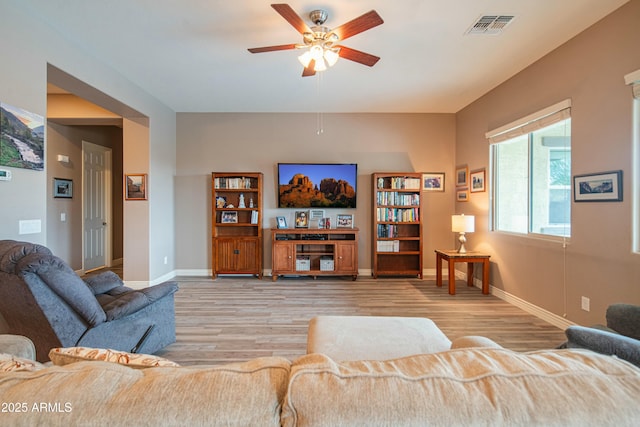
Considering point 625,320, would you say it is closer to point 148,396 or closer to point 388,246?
point 148,396

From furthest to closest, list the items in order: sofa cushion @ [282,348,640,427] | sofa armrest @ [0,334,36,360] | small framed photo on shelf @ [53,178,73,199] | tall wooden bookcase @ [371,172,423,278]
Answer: tall wooden bookcase @ [371,172,423,278]
small framed photo on shelf @ [53,178,73,199]
sofa armrest @ [0,334,36,360]
sofa cushion @ [282,348,640,427]

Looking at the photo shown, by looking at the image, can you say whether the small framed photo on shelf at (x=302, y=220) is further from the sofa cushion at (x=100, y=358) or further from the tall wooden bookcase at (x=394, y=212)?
the sofa cushion at (x=100, y=358)

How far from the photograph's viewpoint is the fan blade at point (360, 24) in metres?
2.05

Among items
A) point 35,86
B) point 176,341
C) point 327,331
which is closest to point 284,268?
point 176,341

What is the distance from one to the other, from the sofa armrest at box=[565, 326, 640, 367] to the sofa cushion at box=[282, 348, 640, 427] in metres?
0.68

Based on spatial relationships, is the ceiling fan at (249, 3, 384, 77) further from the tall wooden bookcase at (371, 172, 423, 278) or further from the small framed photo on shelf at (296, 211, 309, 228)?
the small framed photo on shelf at (296, 211, 309, 228)

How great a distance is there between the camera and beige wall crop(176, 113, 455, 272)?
5.20m

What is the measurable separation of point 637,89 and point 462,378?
305 centimetres

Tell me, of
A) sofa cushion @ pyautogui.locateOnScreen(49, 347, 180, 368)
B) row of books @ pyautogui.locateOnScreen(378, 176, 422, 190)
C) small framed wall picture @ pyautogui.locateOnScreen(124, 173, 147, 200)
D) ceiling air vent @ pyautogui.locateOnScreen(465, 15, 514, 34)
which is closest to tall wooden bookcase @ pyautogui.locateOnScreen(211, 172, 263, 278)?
small framed wall picture @ pyautogui.locateOnScreen(124, 173, 147, 200)

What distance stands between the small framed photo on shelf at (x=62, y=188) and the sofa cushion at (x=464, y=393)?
234 inches

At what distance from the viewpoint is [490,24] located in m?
2.61

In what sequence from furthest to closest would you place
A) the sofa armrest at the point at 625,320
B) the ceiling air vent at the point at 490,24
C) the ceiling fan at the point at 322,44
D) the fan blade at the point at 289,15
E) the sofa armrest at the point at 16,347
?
the ceiling air vent at the point at 490,24 → the ceiling fan at the point at 322,44 → the fan blade at the point at 289,15 → the sofa armrest at the point at 625,320 → the sofa armrest at the point at 16,347

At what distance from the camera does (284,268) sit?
4.89 m

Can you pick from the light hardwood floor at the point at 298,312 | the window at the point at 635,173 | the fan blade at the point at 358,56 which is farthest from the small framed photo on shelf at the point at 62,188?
the window at the point at 635,173
